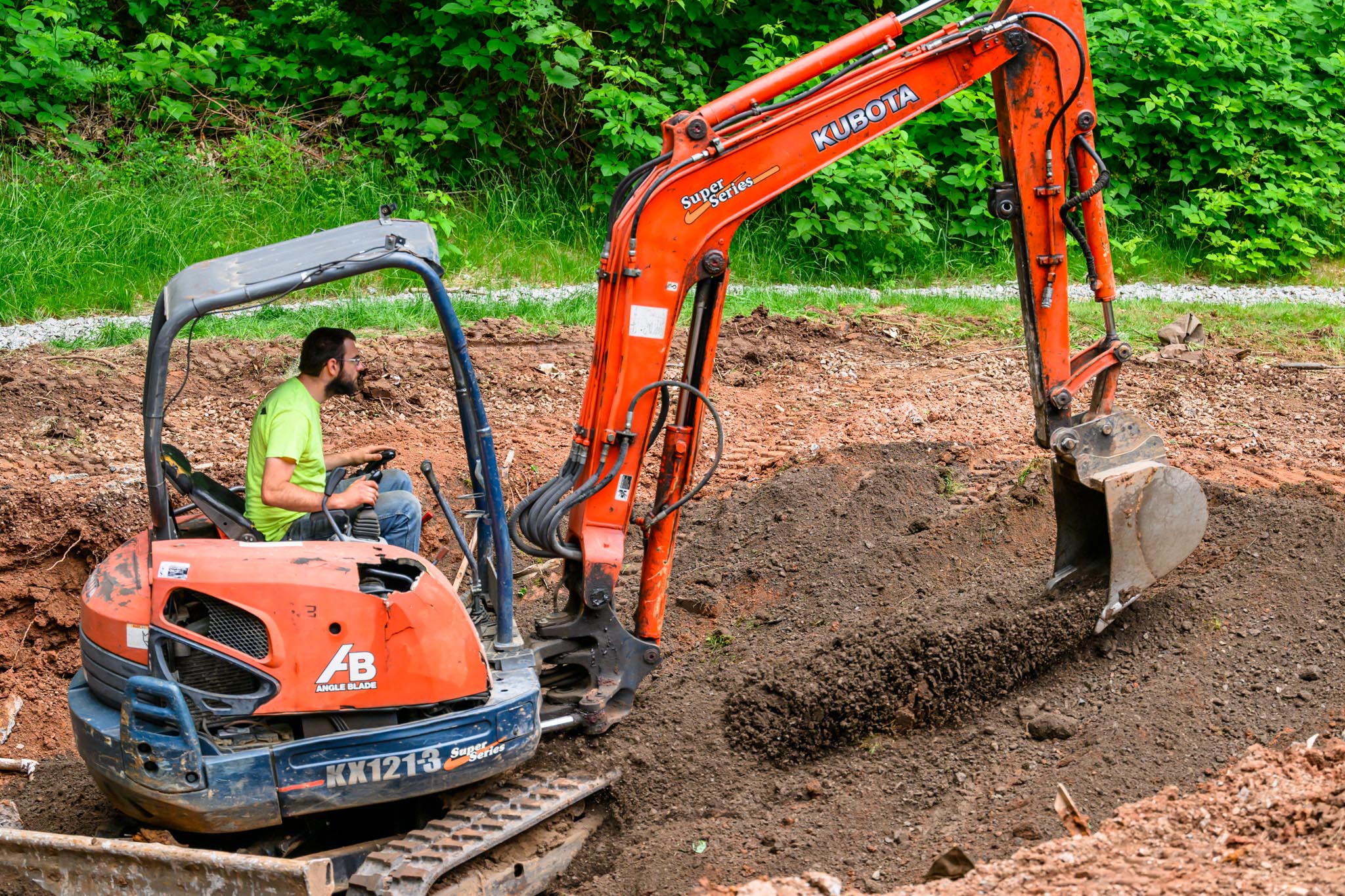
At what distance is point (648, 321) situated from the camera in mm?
4605

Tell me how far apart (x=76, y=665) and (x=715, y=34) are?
9080mm

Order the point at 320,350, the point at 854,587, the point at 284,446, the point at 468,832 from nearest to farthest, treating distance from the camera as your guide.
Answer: the point at 468,832 < the point at 284,446 < the point at 320,350 < the point at 854,587

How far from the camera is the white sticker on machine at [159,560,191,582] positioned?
12.8 ft

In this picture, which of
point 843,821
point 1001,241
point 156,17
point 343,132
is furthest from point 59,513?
point 1001,241

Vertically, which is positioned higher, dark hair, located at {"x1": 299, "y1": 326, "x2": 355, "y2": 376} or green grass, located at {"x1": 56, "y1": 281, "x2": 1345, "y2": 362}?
dark hair, located at {"x1": 299, "y1": 326, "x2": 355, "y2": 376}

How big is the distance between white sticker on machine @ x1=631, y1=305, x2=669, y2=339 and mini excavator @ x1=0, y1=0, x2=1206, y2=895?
1 centimetres

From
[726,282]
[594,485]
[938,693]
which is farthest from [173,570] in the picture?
[938,693]

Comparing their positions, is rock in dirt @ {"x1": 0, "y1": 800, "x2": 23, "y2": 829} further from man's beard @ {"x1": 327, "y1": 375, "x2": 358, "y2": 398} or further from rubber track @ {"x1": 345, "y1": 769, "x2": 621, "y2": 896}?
man's beard @ {"x1": 327, "y1": 375, "x2": 358, "y2": 398}

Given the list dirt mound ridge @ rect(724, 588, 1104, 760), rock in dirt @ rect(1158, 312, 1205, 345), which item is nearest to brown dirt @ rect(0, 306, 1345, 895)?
dirt mound ridge @ rect(724, 588, 1104, 760)

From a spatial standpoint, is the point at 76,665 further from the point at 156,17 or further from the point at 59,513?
the point at 156,17

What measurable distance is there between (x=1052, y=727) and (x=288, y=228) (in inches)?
331

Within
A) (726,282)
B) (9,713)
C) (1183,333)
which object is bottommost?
(9,713)

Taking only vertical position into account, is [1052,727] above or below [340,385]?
below

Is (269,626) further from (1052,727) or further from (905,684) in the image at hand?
(1052,727)
